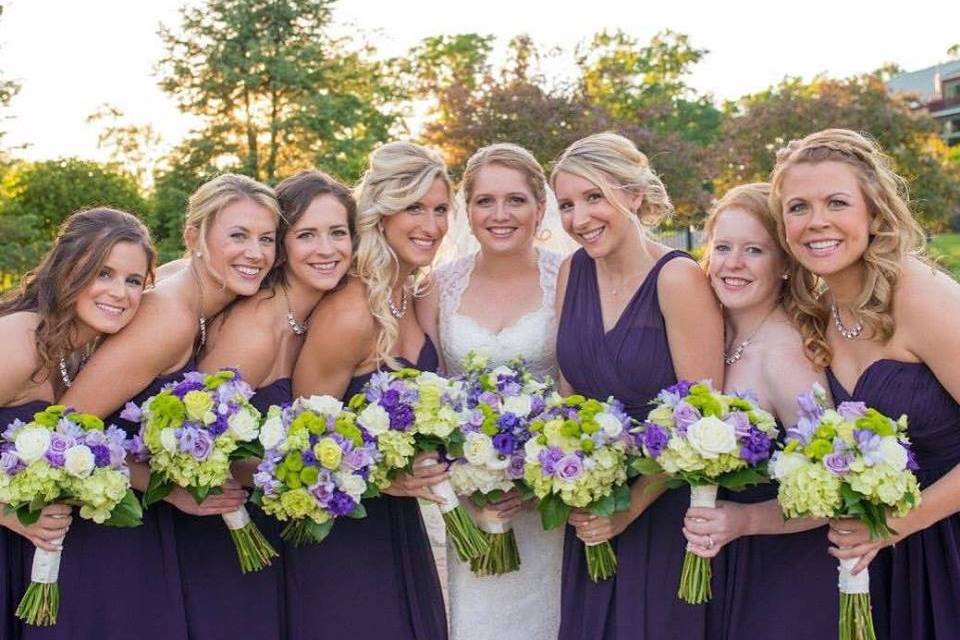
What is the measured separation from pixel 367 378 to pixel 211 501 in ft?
3.86

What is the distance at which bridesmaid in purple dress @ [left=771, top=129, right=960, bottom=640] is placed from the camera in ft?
14.3

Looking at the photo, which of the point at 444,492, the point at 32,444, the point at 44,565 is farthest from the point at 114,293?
the point at 444,492

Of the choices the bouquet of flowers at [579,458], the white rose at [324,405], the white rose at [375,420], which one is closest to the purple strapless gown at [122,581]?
the white rose at [324,405]

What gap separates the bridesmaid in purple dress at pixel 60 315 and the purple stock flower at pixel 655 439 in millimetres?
2678

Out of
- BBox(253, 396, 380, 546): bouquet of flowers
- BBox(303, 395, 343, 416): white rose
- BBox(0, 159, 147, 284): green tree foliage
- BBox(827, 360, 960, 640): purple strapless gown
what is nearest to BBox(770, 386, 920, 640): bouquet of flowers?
BBox(827, 360, 960, 640): purple strapless gown

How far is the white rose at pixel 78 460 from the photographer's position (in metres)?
4.33

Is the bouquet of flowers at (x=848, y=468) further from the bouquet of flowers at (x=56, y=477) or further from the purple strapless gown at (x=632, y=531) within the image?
the bouquet of flowers at (x=56, y=477)

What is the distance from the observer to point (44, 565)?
4.61m

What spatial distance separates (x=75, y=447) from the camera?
436 cm

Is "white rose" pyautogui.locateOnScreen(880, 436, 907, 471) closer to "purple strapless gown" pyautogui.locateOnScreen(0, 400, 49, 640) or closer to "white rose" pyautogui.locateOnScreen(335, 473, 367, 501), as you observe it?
"white rose" pyautogui.locateOnScreen(335, 473, 367, 501)

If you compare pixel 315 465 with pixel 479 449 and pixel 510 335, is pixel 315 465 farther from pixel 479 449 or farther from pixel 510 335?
pixel 510 335

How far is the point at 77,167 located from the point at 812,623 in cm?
2741

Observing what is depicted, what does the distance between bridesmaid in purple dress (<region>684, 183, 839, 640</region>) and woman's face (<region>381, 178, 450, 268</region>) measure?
5.48 feet

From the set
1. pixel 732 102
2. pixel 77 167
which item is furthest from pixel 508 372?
pixel 732 102
